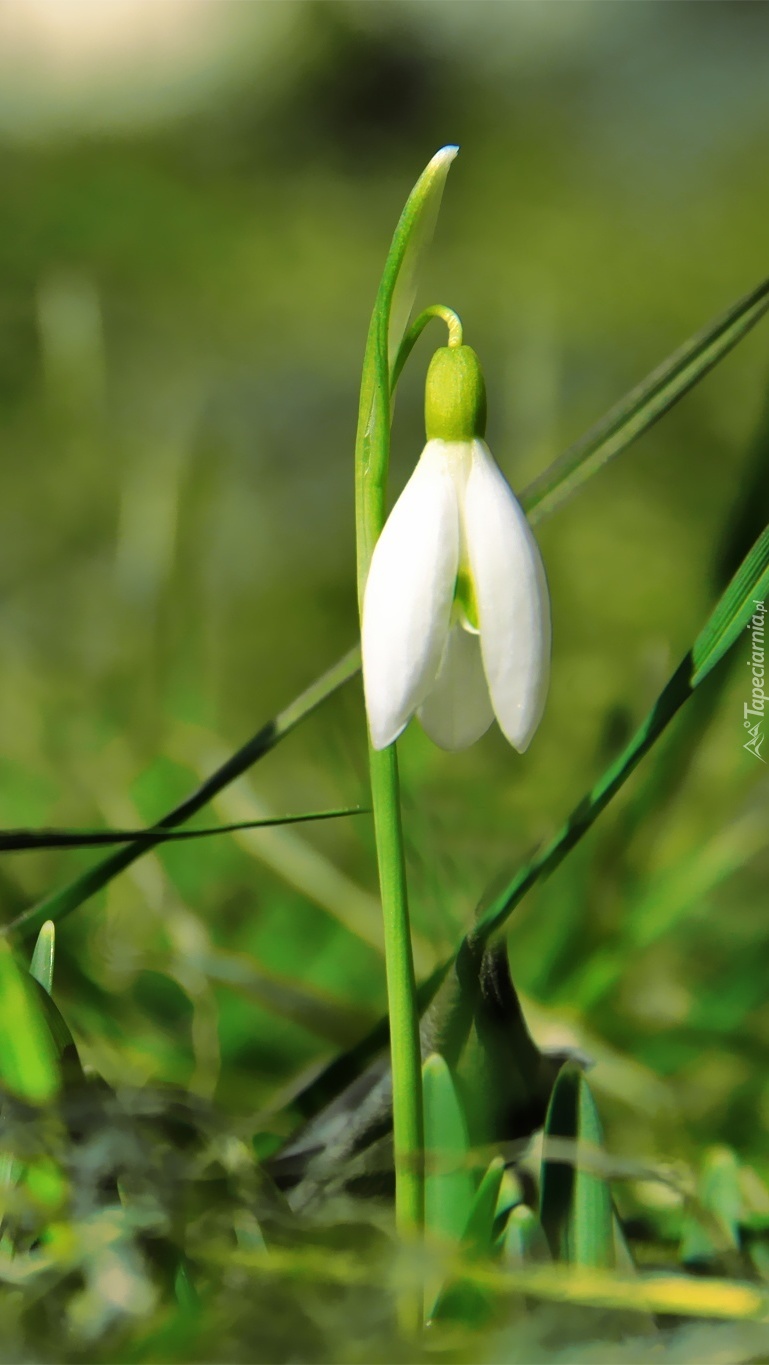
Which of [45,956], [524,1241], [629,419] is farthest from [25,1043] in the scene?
[629,419]

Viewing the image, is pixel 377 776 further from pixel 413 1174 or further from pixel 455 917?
pixel 455 917

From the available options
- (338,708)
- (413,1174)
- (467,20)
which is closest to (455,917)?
(338,708)

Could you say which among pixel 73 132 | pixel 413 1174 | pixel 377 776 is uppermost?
pixel 73 132

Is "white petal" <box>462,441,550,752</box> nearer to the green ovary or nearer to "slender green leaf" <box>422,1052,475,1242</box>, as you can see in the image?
the green ovary

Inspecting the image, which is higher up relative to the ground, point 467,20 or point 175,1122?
point 467,20

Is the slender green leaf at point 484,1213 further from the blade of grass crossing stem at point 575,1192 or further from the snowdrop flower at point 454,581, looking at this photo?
the snowdrop flower at point 454,581
